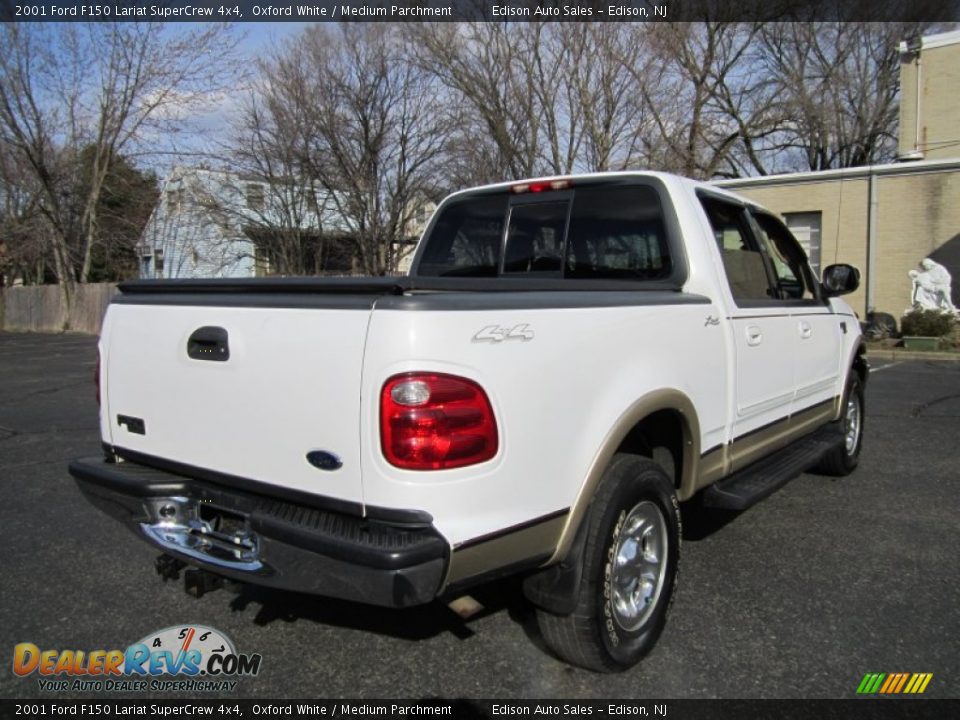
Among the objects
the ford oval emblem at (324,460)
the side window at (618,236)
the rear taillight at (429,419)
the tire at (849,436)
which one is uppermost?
the side window at (618,236)

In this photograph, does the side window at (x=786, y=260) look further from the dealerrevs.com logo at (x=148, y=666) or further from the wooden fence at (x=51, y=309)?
the wooden fence at (x=51, y=309)

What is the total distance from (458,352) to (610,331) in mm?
741

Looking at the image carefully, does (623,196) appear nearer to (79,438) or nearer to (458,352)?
(458,352)

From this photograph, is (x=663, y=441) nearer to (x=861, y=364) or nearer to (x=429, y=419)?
(x=429, y=419)

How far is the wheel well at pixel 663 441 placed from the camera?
313cm

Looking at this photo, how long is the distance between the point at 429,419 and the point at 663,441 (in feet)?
4.99

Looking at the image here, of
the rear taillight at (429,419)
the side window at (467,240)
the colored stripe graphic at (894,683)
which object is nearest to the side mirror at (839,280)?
the side window at (467,240)

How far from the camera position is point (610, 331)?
266cm

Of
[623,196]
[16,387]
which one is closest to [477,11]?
[16,387]

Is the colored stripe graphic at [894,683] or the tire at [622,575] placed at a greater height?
the tire at [622,575]

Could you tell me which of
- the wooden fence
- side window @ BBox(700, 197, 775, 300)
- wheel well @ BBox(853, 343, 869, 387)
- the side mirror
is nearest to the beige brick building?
wheel well @ BBox(853, 343, 869, 387)

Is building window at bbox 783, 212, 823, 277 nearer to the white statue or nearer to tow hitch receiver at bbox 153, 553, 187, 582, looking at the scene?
the white statue

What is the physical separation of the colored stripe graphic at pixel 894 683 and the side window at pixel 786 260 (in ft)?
7.38

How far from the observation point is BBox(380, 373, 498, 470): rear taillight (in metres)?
2.13
